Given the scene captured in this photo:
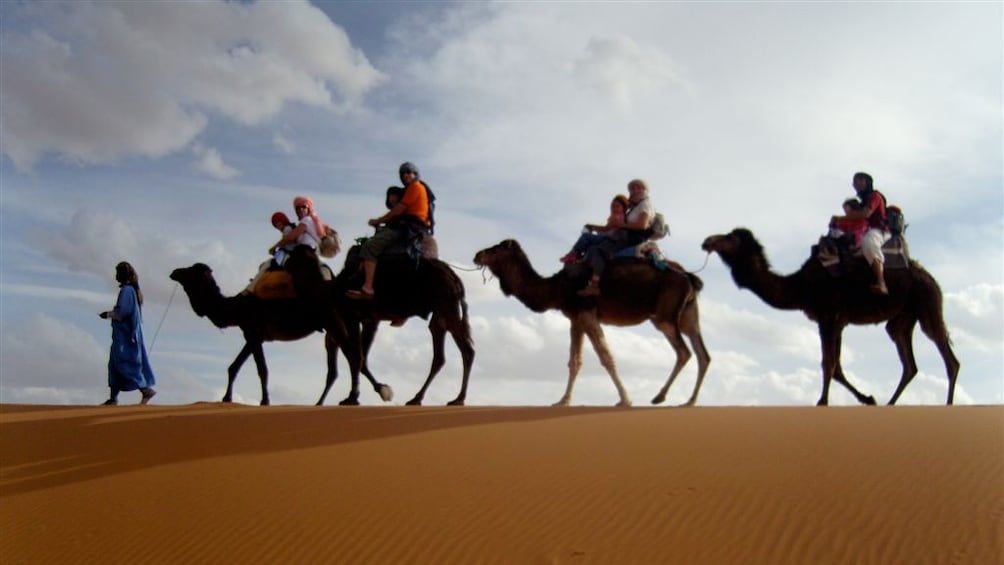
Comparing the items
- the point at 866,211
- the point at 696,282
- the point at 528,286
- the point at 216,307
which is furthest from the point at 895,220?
the point at 216,307

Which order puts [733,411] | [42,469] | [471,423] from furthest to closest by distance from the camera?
[733,411] < [471,423] < [42,469]

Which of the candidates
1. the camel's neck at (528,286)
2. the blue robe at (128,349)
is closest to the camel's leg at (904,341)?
the camel's neck at (528,286)

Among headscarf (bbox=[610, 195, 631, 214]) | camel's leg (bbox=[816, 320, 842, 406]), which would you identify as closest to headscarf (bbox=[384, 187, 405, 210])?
headscarf (bbox=[610, 195, 631, 214])

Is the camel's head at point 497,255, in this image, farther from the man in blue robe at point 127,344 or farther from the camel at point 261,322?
the man in blue robe at point 127,344

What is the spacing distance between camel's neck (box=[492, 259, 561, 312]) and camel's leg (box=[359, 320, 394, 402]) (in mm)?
2037

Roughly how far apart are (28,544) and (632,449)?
476 centimetres

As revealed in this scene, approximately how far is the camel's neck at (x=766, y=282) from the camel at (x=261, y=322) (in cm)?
542

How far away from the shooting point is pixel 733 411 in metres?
11.2

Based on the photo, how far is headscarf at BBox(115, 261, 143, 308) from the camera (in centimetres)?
1609

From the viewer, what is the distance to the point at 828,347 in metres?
14.0

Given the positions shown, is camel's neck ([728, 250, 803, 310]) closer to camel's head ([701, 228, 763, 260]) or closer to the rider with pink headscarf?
camel's head ([701, 228, 763, 260])

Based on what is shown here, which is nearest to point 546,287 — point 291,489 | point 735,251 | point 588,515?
point 735,251

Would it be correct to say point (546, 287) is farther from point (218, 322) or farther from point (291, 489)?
point (291, 489)

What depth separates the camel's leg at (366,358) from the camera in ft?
48.0
